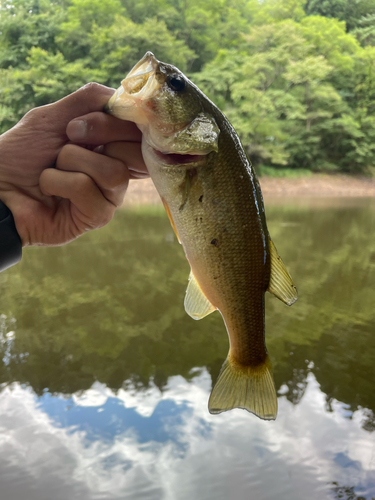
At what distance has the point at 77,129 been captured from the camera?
1058 mm

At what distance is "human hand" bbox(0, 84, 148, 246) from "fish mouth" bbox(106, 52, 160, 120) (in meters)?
0.10

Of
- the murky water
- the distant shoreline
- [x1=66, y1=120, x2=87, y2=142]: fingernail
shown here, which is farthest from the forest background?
[x1=66, y1=120, x2=87, y2=142]: fingernail

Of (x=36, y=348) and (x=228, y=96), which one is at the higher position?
(x=228, y=96)

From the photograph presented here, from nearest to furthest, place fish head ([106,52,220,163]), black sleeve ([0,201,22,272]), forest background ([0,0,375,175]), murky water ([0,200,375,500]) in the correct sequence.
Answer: fish head ([106,52,220,163]) < black sleeve ([0,201,22,272]) < murky water ([0,200,375,500]) < forest background ([0,0,375,175])

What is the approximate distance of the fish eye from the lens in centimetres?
95

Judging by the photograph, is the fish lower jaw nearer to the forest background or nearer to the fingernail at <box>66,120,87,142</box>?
the fingernail at <box>66,120,87,142</box>

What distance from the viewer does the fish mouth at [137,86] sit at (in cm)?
93

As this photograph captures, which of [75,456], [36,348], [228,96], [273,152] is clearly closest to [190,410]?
[75,456]

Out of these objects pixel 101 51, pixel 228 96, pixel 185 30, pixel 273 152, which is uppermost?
pixel 185 30

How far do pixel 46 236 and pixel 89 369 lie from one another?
5.72 feet

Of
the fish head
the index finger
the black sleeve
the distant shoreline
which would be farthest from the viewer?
the distant shoreline

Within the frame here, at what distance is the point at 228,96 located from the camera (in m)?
16.7

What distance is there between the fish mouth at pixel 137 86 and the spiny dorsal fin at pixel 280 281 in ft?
Answer: 1.64

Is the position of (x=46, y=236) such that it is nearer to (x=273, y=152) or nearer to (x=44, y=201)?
(x=44, y=201)
